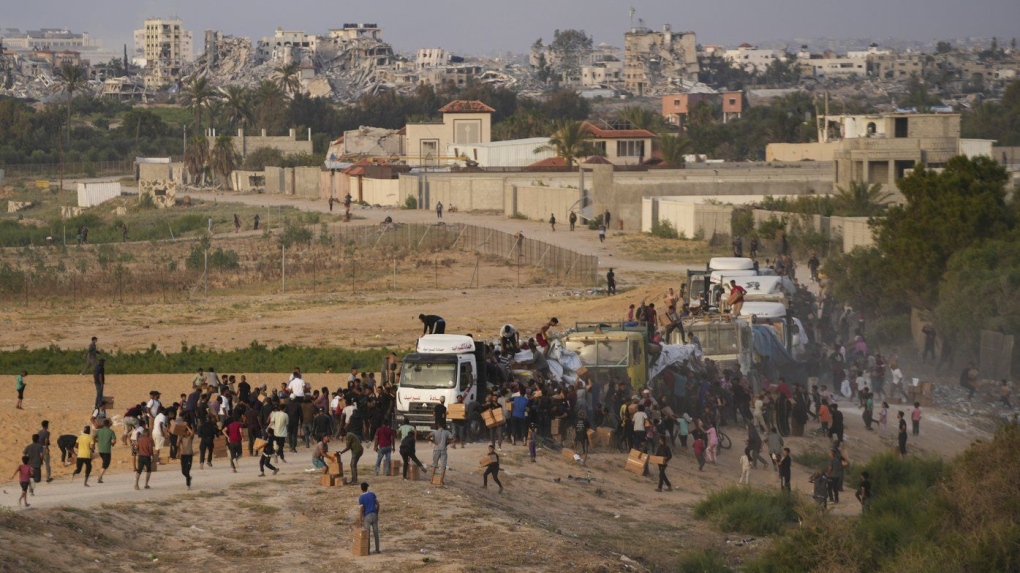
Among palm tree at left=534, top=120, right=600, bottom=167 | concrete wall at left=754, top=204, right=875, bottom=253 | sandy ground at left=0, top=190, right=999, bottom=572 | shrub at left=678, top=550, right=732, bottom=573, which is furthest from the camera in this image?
palm tree at left=534, top=120, right=600, bottom=167

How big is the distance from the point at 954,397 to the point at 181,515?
762 inches

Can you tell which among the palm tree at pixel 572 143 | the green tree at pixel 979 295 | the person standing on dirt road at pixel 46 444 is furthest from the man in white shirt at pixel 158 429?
the palm tree at pixel 572 143

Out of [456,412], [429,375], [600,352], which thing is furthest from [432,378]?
[600,352]

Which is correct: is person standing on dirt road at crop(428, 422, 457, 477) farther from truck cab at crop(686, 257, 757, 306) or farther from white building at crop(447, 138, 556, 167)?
white building at crop(447, 138, 556, 167)

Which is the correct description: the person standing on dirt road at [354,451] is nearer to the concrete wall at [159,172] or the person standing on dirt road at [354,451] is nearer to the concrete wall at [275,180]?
the concrete wall at [275,180]

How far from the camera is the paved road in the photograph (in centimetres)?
5638

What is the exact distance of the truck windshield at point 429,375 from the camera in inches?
990

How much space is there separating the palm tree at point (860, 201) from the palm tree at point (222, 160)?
172 feet

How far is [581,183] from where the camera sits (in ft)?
234

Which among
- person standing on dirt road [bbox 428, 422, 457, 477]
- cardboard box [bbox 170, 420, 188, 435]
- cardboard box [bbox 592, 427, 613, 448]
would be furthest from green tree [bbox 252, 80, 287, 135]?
person standing on dirt road [bbox 428, 422, 457, 477]

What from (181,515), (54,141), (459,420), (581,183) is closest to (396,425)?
A: (459,420)

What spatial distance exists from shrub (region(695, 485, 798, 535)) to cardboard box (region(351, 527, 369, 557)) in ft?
20.8

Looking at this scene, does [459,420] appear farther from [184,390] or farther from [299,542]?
[184,390]

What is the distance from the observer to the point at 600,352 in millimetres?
28953
